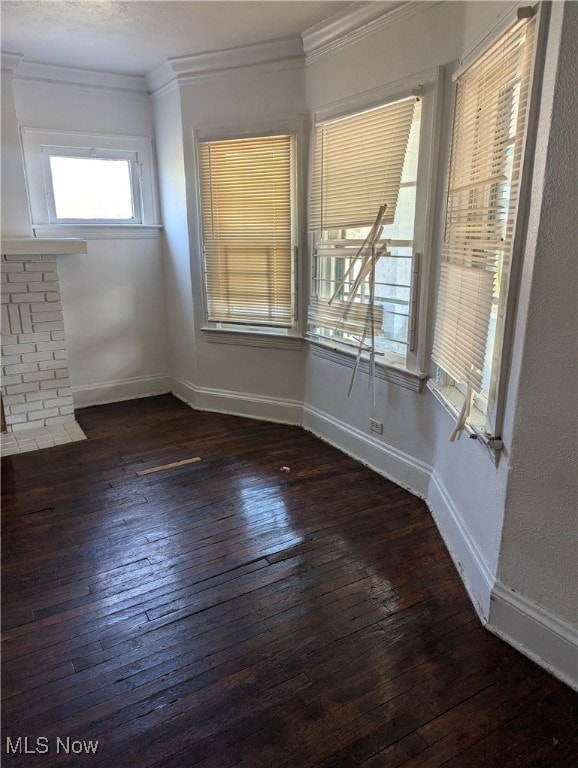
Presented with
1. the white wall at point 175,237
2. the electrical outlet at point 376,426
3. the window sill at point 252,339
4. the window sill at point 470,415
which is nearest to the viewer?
the window sill at point 470,415

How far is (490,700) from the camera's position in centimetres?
167

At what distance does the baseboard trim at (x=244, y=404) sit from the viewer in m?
4.02

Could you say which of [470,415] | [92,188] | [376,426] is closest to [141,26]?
[92,188]

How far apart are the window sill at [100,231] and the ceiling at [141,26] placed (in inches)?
45.3

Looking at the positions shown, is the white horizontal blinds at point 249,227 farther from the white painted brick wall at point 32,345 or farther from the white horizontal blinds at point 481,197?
the white horizontal blinds at point 481,197

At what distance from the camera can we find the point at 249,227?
3.75 m

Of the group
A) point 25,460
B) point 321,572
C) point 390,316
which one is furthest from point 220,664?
point 25,460

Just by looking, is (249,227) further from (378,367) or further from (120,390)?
(120,390)

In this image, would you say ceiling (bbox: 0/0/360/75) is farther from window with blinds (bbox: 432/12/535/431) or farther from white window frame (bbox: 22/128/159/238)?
window with blinds (bbox: 432/12/535/431)

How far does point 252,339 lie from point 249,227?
0.84 m

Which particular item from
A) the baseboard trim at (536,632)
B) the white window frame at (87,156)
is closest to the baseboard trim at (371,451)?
the baseboard trim at (536,632)

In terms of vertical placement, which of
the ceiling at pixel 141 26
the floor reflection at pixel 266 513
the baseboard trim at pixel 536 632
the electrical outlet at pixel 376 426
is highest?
the ceiling at pixel 141 26

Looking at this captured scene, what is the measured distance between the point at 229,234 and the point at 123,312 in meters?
1.33

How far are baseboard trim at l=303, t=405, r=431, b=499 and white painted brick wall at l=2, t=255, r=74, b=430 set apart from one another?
2.00 metres
